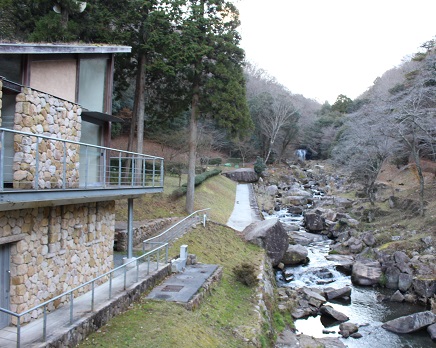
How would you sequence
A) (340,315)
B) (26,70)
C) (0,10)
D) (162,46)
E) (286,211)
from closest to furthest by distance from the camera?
1. (26,70)
2. (340,315)
3. (0,10)
4. (162,46)
5. (286,211)

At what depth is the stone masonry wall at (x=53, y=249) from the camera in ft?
29.2

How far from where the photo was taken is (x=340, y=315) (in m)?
17.4

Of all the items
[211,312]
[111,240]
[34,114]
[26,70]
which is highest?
[26,70]

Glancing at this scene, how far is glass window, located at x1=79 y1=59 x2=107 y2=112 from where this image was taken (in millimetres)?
12992

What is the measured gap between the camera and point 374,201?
36.7 m

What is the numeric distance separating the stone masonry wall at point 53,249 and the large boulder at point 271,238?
12.2 m

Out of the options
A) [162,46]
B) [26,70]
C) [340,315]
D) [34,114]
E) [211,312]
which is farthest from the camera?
[162,46]

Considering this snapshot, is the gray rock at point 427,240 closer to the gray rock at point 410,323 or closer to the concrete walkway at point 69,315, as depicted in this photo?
the gray rock at point 410,323

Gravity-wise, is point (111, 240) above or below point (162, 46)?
below

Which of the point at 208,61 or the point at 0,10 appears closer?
the point at 0,10

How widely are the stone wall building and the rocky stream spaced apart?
25.0 feet

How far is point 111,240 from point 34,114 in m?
5.14

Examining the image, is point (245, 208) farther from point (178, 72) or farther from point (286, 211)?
point (178, 72)

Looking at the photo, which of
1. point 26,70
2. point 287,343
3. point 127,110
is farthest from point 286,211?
point 26,70
